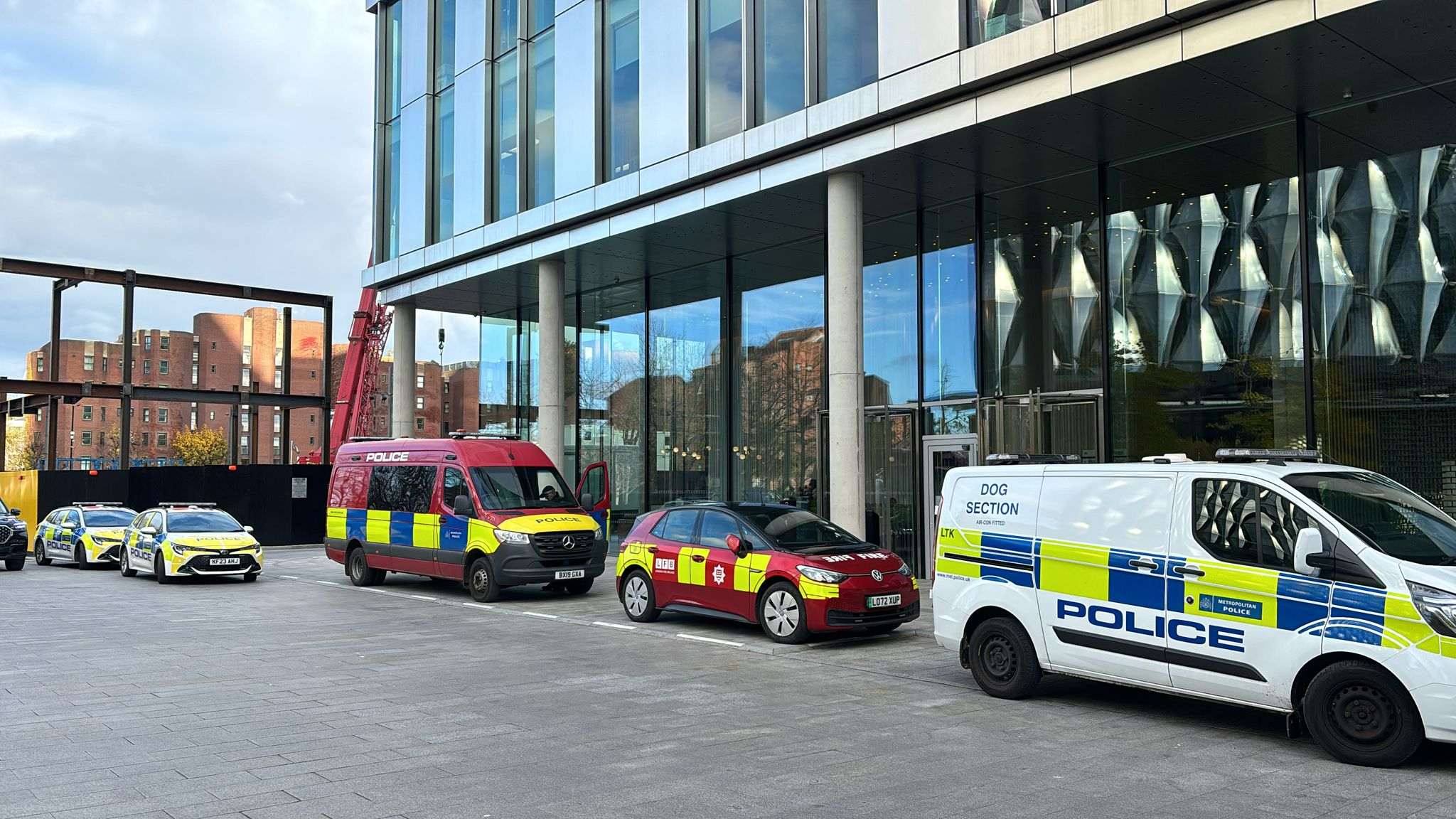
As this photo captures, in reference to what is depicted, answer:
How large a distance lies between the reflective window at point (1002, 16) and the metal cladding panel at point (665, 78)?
21.3 ft

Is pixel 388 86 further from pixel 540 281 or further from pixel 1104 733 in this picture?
pixel 1104 733

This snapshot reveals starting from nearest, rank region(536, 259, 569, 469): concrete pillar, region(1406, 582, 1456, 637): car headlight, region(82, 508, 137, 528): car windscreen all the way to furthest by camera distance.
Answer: region(1406, 582, 1456, 637): car headlight → region(536, 259, 569, 469): concrete pillar → region(82, 508, 137, 528): car windscreen

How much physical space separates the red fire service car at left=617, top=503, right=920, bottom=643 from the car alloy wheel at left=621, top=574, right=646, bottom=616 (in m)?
0.01

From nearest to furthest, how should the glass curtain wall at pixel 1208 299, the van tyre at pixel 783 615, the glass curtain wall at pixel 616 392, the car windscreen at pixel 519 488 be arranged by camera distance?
the van tyre at pixel 783 615
the glass curtain wall at pixel 1208 299
the car windscreen at pixel 519 488
the glass curtain wall at pixel 616 392

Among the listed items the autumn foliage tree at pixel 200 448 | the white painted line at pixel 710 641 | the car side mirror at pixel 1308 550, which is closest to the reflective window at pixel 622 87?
the white painted line at pixel 710 641

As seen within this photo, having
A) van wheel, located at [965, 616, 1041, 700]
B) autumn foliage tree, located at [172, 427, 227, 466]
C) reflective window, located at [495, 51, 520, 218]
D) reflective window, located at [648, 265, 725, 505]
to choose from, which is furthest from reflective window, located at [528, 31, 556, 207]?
autumn foliage tree, located at [172, 427, 227, 466]

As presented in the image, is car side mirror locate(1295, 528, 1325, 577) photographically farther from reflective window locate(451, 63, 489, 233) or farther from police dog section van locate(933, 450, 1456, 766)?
reflective window locate(451, 63, 489, 233)

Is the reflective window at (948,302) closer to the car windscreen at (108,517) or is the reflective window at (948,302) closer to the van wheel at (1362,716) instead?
the van wheel at (1362,716)

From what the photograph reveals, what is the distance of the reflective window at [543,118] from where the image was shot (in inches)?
972

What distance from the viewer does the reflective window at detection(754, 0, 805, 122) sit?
1859cm

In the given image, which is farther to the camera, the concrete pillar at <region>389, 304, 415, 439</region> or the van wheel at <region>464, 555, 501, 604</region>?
the concrete pillar at <region>389, 304, 415, 439</region>

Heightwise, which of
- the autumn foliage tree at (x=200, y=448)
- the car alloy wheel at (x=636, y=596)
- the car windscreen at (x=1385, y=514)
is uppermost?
the autumn foliage tree at (x=200, y=448)

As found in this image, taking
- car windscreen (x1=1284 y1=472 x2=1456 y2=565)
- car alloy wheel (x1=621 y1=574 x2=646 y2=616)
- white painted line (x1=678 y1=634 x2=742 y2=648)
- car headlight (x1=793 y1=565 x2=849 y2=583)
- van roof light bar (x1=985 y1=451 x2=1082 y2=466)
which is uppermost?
van roof light bar (x1=985 y1=451 x2=1082 y2=466)

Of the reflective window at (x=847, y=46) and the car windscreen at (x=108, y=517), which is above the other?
the reflective window at (x=847, y=46)
